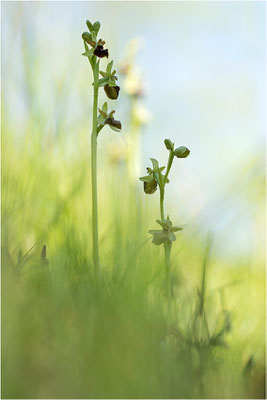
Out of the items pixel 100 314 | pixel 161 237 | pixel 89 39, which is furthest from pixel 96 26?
pixel 100 314

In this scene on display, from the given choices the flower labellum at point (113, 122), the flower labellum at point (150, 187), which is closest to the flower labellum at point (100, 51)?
the flower labellum at point (113, 122)

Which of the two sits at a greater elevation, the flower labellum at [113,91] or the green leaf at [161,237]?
the flower labellum at [113,91]

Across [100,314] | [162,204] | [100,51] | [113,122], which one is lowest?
[100,314]

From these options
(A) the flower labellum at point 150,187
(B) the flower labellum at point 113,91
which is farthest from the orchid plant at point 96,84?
(A) the flower labellum at point 150,187

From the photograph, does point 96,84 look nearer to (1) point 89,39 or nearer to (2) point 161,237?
(1) point 89,39

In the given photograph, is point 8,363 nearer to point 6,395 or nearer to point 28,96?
point 6,395

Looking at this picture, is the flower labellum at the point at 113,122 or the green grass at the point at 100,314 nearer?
the green grass at the point at 100,314

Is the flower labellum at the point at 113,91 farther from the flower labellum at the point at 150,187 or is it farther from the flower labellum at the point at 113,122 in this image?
the flower labellum at the point at 150,187

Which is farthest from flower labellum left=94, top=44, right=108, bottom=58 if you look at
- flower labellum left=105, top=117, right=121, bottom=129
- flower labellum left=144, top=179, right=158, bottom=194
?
flower labellum left=144, top=179, right=158, bottom=194

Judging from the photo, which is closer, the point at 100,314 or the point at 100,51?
the point at 100,314

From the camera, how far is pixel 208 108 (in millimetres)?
3713

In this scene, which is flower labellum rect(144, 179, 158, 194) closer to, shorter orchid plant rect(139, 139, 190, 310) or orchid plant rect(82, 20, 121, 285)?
shorter orchid plant rect(139, 139, 190, 310)

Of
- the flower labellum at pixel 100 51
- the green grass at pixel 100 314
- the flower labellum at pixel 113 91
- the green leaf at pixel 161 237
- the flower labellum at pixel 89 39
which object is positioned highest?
the flower labellum at pixel 89 39

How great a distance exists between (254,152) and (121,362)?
135 cm
